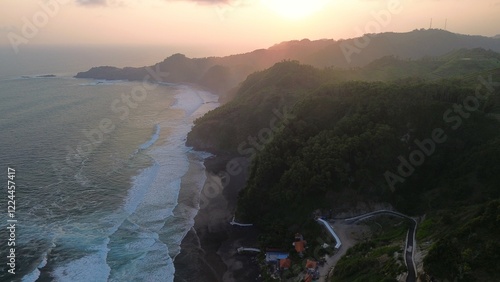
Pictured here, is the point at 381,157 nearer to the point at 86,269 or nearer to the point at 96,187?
the point at 86,269

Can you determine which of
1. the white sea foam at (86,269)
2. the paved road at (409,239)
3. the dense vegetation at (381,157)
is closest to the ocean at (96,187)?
the white sea foam at (86,269)

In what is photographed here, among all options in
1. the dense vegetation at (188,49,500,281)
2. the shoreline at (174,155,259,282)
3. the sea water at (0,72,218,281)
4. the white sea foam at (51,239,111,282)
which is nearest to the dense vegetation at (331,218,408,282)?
the dense vegetation at (188,49,500,281)

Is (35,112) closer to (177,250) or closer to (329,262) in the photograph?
(177,250)

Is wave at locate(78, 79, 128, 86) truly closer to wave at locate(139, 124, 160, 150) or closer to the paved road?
wave at locate(139, 124, 160, 150)

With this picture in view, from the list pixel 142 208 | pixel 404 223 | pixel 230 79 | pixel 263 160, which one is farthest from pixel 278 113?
pixel 230 79

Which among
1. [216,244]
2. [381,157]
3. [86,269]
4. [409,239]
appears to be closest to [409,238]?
[409,239]
